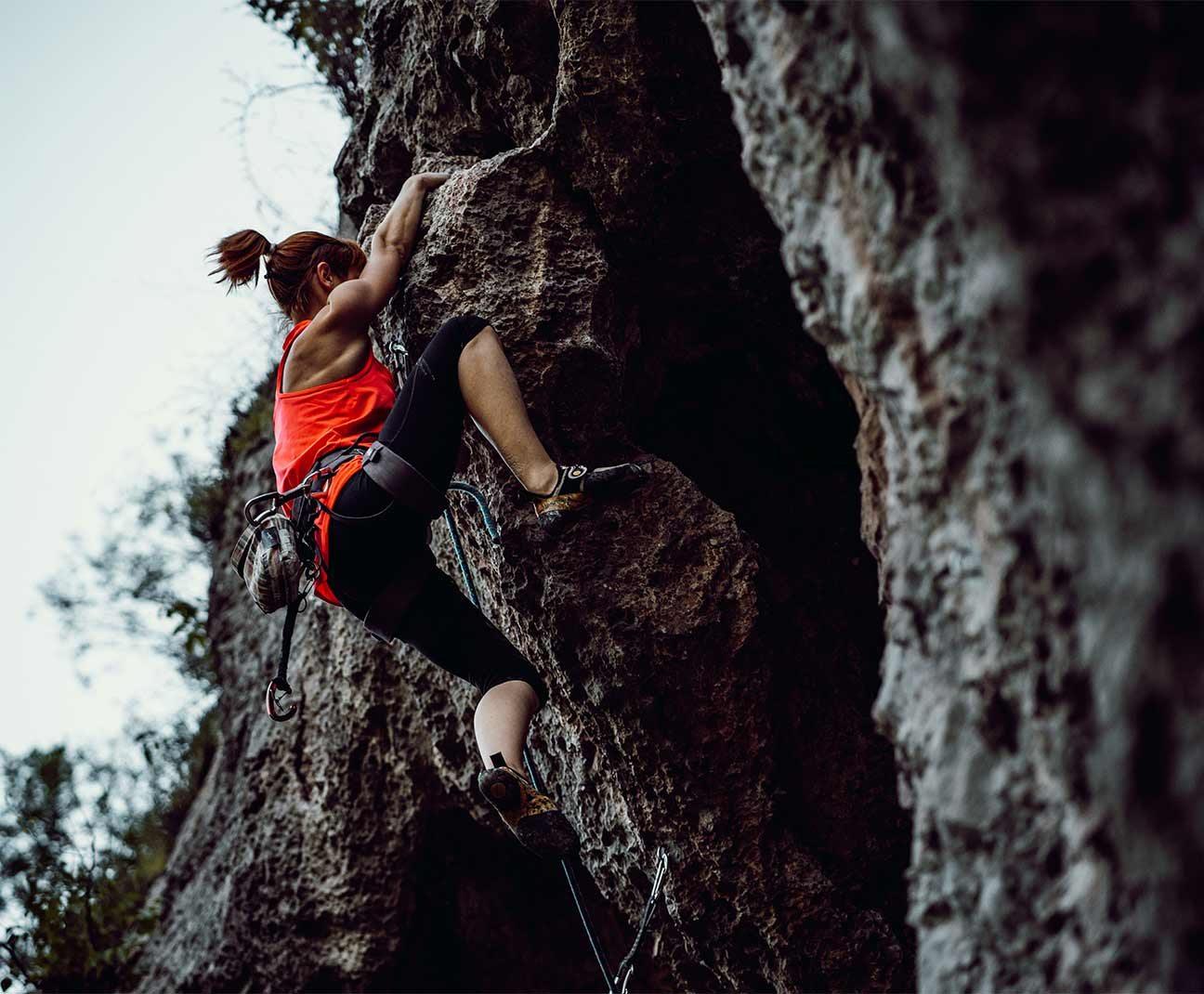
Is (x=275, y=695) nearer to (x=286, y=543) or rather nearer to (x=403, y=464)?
(x=286, y=543)

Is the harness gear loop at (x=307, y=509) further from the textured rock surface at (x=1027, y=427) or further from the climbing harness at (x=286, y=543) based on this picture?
the textured rock surface at (x=1027, y=427)

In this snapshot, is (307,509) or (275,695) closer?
(307,509)

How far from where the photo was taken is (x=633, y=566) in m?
3.75

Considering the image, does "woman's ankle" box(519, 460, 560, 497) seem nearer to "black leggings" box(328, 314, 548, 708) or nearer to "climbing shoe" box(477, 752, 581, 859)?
"black leggings" box(328, 314, 548, 708)

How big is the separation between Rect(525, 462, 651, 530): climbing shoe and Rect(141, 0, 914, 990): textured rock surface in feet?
0.47

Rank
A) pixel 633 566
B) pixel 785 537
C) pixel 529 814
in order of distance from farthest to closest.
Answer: pixel 785 537
pixel 633 566
pixel 529 814

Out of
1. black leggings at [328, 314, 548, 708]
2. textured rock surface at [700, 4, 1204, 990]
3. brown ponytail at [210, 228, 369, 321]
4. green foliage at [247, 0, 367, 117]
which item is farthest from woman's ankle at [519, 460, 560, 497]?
green foliage at [247, 0, 367, 117]

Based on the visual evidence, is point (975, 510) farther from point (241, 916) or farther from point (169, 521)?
point (169, 521)

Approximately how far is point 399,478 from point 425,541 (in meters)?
0.32

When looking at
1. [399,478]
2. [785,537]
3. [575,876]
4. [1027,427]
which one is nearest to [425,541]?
[399,478]

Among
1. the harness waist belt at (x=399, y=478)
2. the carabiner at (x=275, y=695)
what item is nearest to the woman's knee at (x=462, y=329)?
the harness waist belt at (x=399, y=478)

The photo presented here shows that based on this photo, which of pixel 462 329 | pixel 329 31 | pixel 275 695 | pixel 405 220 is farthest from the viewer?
pixel 329 31

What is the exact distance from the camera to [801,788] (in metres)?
4.09

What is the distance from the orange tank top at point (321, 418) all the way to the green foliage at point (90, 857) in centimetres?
484
